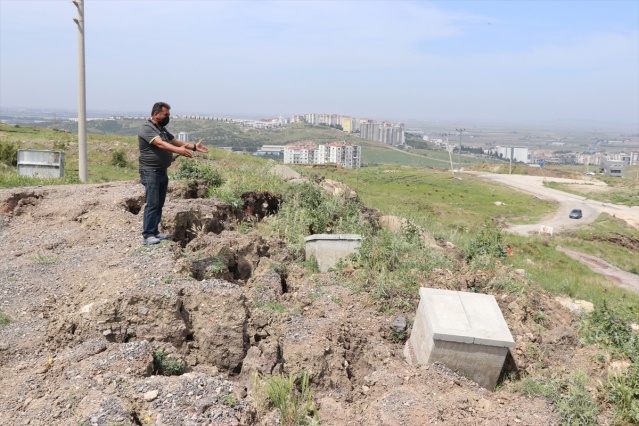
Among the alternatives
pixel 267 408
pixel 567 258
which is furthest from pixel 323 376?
pixel 567 258

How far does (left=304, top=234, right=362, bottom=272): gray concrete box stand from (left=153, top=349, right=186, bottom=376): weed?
358cm

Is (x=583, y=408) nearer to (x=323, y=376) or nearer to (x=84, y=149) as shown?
(x=323, y=376)

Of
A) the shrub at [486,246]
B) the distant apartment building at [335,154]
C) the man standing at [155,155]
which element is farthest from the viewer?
the distant apartment building at [335,154]

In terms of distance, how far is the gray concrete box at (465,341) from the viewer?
500cm

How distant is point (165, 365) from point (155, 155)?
9.03ft

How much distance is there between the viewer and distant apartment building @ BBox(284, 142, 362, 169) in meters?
90.3

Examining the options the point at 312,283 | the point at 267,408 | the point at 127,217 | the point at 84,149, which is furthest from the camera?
the point at 84,149

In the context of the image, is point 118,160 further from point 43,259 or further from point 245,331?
point 245,331

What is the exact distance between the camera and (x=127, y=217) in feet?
25.1

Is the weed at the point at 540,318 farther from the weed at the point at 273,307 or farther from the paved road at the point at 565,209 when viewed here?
the paved road at the point at 565,209

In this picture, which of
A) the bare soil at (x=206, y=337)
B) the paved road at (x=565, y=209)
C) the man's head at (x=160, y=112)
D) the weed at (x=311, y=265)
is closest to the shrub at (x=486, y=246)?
the bare soil at (x=206, y=337)

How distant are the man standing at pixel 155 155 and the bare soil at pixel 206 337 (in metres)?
0.43

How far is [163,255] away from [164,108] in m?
1.83

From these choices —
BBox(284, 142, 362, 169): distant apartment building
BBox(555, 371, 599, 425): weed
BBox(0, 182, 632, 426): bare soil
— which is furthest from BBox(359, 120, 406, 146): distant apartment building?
BBox(555, 371, 599, 425): weed
